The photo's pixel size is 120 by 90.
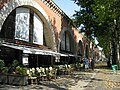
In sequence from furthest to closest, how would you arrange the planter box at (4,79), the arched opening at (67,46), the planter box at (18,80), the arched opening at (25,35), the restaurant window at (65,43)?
the restaurant window at (65,43) < the arched opening at (67,46) < the arched opening at (25,35) < the planter box at (4,79) < the planter box at (18,80)

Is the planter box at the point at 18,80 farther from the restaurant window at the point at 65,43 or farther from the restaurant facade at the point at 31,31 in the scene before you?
the restaurant window at the point at 65,43

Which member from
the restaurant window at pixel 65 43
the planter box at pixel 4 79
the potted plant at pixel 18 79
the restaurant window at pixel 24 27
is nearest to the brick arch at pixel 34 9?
the restaurant window at pixel 24 27

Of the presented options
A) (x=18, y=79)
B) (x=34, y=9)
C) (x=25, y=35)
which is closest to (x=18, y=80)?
(x=18, y=79)

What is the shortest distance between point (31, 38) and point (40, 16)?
10.5 ft

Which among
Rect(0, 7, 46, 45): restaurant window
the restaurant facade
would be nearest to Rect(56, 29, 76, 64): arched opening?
the restaurant facade

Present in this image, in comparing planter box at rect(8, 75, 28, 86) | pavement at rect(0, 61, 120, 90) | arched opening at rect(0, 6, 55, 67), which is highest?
arched opening at rect(0, 6, 55, 67)

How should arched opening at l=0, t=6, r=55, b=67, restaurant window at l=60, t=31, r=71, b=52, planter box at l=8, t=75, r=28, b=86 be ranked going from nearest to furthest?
planter box at l=8, t=75, r=28, b=86 < arched opening at l=0, t=6, r=55, b=67 < restaurant window at l=60, t=31, r=71, b=52

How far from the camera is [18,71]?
651 inches

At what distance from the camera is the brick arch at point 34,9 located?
2015 cm

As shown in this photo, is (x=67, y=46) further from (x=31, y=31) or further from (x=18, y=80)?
(x=18, y=80)

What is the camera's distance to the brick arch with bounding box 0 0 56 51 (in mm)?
20153

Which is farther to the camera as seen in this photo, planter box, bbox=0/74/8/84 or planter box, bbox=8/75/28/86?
planter box, bbox=0/74/8/84

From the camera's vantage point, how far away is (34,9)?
88.1 feet

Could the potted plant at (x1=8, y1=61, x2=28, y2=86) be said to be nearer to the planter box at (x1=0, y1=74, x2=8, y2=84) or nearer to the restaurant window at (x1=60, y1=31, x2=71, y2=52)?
the planter box at (x1=0, y1=74, x2=8, y2=84)
